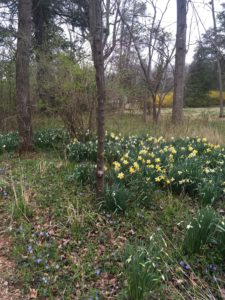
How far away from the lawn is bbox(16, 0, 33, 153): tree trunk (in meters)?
1.19

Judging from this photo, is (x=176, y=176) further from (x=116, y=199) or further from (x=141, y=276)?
(x=141, y=276)

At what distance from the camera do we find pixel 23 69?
552 cm

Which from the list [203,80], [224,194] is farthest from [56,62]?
[203,80]

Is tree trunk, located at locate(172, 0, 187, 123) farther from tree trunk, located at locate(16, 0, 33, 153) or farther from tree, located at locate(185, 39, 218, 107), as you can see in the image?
tree, located at locate(185, 39, 218, 107)

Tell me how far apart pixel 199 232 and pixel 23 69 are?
4.65 metres

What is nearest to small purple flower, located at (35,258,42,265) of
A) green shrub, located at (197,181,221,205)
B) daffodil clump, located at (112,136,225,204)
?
daffodil clump, located at (112,136,225,204)

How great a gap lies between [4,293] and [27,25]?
511 centimetres

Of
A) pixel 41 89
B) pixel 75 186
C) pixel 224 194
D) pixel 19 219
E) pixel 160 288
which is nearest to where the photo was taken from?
pixel 160 288

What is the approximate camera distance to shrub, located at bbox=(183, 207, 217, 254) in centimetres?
255

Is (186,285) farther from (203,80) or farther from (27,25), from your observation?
(203,80)

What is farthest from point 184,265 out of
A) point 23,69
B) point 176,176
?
point 23,69

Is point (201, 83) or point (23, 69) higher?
point (201, 83)

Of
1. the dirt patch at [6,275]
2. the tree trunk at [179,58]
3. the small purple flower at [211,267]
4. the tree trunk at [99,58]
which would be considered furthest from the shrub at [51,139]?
the tree trunk at [179,58]

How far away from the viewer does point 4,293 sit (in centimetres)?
233
